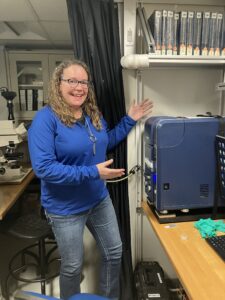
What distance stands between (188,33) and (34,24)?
207 centimetres

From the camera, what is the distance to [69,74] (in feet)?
4.65

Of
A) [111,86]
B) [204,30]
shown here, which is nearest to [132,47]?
[111,86]

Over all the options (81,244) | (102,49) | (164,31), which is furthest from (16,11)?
(81,244)

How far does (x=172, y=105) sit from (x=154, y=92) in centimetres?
16

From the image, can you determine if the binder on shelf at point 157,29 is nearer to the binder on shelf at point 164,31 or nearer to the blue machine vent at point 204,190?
the binder on shelf at point 164,31

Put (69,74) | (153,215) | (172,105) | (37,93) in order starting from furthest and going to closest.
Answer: (37,93), (172,105), (153,215), (69,74)

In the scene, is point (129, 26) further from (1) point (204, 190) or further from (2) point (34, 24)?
(2) point (34, 24)

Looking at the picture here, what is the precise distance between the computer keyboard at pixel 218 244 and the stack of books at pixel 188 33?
1003 millimetres

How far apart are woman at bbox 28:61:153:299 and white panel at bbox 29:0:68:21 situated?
1.10 metres

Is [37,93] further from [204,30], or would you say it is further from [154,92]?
[204,30]

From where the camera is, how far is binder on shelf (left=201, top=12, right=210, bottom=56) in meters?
1.51

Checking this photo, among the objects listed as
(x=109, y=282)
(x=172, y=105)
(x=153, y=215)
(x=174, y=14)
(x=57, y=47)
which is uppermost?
(x=57, y=47)

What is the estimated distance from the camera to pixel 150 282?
1.74 meters

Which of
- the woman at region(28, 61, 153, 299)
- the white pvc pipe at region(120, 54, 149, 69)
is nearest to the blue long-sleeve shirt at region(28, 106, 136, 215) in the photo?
the woman at region(28, 61, 153, 299)
